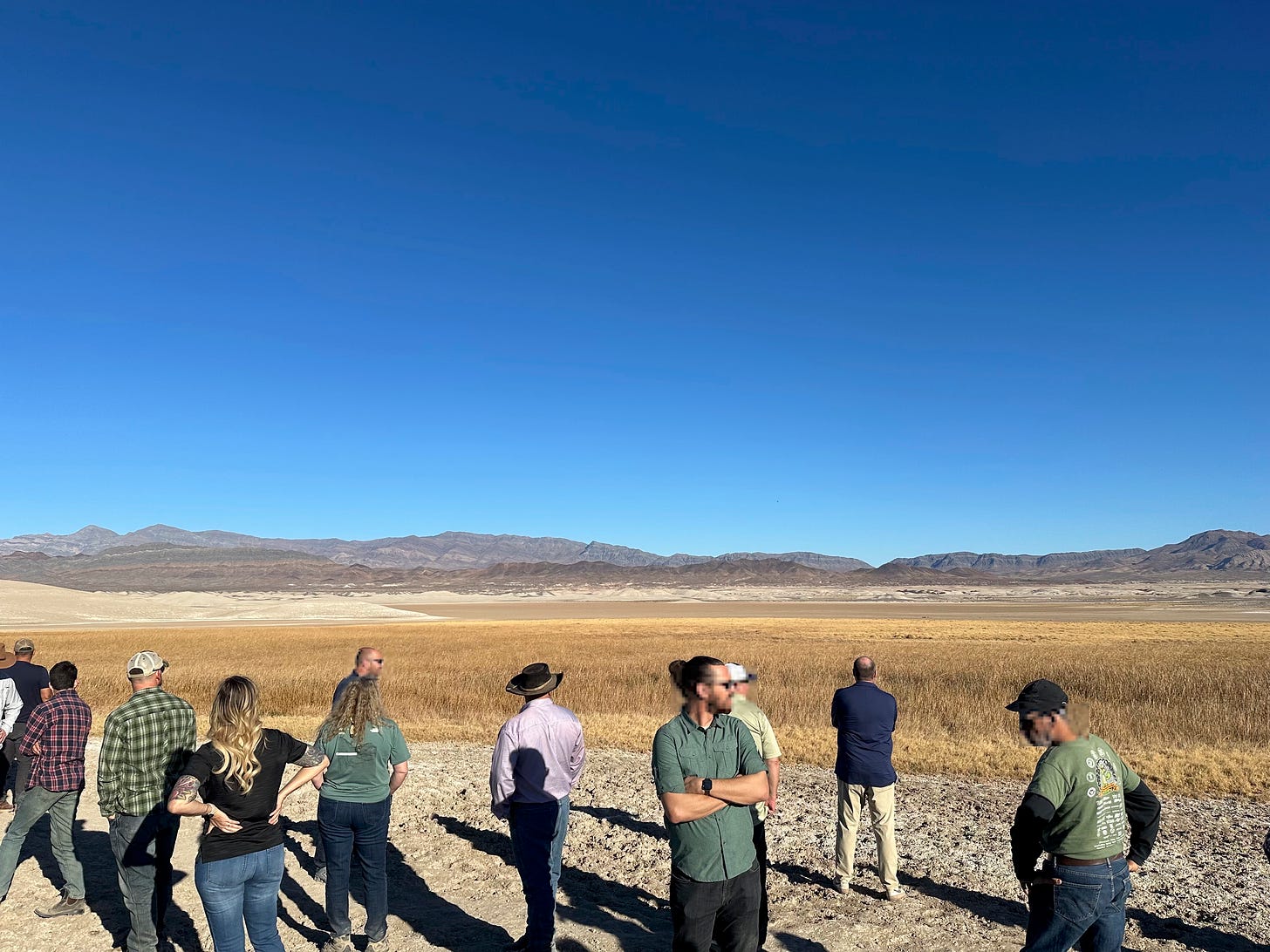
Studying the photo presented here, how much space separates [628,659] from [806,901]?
2236 centimetres

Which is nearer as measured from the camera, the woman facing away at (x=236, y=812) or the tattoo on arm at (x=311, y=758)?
the woman facing away at (x=236, y=812)

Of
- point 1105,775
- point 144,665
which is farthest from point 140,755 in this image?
point 1105,775

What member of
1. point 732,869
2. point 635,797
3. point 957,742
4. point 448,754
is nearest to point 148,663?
point 732,869

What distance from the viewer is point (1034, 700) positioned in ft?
12.8

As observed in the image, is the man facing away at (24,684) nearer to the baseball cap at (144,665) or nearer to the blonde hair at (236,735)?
the baseball cap at (144,665)

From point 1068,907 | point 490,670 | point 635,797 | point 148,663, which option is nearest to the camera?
point 1068,907

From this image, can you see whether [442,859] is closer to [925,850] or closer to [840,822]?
[840,822]

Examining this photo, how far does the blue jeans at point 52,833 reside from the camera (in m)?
6.41

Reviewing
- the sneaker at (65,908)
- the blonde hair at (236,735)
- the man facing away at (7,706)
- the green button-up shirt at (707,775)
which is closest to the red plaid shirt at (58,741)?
the sneaker at (65,908)

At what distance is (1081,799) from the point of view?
3842mm

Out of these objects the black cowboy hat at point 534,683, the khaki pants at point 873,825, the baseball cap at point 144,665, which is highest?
the baseball cap at point 144,665

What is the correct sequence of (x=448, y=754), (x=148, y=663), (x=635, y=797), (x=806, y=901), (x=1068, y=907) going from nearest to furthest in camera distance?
(x=1068, y=907), (x=148, y=663), (x=806, y=901), (x=635, y=797), (x=448, y=754)

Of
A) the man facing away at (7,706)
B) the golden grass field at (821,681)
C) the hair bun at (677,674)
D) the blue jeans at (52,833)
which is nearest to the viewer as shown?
the hair bun at (677,674)

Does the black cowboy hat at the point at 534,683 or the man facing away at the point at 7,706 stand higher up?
the black cowboy hat at the point at 534,683
